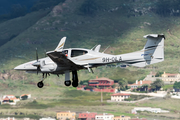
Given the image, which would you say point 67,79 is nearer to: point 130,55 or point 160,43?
point 130,55

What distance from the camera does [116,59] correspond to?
72.0 m

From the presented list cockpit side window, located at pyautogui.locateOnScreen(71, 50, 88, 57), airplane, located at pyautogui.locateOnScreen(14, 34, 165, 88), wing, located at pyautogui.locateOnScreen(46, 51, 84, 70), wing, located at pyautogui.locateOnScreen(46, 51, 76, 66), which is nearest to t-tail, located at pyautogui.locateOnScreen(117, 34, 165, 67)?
airplane, located at pyautogui.locateOnScreen(14, 34, 165, 88)

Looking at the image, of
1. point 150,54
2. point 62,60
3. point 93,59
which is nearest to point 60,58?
point 62,60

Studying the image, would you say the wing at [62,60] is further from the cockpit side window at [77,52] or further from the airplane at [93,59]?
the cockpit side window at [77,52]

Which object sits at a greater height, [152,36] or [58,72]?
[152,36]

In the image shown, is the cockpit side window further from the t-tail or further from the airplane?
the t-tail

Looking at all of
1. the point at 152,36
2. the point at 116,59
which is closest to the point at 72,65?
the point at 116,59

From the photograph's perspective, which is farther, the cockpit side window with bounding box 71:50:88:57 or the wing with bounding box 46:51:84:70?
the cockpit side window with bounding box 71:50:88:57

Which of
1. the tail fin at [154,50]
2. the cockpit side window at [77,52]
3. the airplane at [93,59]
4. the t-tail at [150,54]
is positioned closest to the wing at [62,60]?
the airplane at [93,59]

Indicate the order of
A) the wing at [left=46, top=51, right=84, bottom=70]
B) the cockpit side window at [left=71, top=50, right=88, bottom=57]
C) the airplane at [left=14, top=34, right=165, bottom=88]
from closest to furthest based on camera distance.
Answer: the wing at [left=46, top=51, right=84, bottom=70] → the airplane at [left=14, top=34, right=165, bottom=88] → the cockpit side window at [left=71, top=50, right=88, bottom=57]

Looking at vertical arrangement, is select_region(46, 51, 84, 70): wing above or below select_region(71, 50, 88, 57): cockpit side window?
below

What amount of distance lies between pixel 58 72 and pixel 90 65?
16.6 ft

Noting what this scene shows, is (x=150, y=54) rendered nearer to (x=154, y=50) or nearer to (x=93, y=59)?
(x=154, y=50)

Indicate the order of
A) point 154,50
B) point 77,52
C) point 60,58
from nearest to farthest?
point 60,58, point 154,50, point 77,52
